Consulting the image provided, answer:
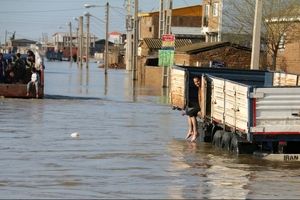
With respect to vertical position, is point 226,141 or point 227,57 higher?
point 227,57

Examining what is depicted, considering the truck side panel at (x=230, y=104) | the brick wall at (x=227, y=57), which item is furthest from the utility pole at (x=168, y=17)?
the truck side panel at (x=230, y=104)

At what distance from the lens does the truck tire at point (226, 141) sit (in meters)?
17.5

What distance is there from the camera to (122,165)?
1479cm

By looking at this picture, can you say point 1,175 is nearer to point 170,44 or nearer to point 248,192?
point 248,192

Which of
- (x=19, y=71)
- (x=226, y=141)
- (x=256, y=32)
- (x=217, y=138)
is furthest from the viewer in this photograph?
(x=19, y=71)

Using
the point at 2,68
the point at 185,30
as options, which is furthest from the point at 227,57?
the point at 185,30

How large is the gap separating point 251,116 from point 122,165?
2767 mm

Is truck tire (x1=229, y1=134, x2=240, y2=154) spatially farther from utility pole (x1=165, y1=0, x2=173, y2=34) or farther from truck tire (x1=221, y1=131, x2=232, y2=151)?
utility pole (x1=165, y1=0, x2=173, y2=34)

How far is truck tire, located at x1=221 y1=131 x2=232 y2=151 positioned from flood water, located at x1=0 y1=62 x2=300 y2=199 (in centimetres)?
22

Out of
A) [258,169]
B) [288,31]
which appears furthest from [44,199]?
[288,31]

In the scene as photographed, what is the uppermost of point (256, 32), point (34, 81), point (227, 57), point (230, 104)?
point (256, 32)

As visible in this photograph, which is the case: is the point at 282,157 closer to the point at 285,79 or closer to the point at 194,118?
the point at 194,118

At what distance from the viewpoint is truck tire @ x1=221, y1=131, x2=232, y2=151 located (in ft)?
57.3

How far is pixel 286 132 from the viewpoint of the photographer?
15.8 m
